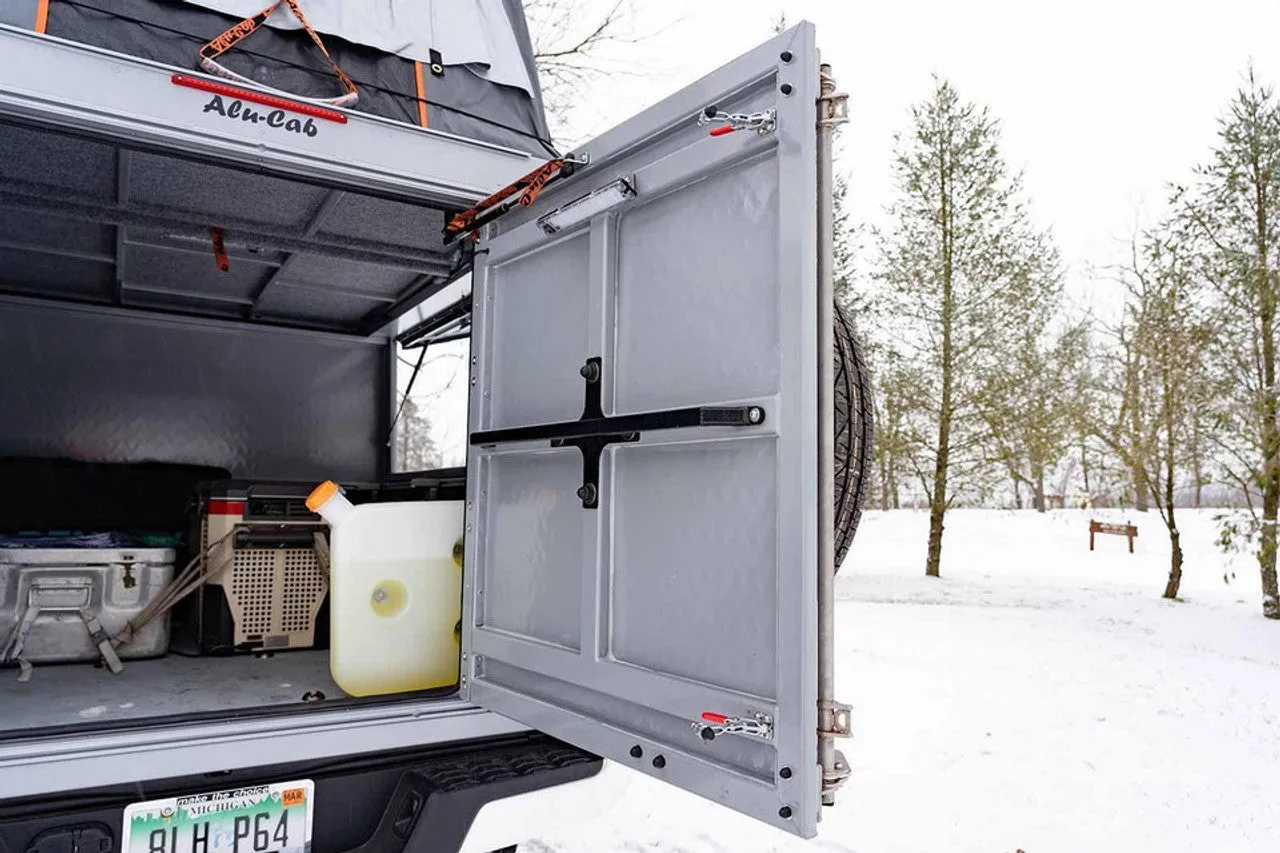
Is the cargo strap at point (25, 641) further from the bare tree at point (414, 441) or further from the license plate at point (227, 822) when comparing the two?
the bare tree at point (414, 441)

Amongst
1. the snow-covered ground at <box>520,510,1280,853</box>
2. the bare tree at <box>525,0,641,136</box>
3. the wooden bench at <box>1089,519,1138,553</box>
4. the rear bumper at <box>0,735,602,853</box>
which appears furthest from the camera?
the wooden bench at <box>1089,519,1138,553</box>

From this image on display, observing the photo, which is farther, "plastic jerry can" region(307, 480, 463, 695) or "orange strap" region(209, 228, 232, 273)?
"orange strap" region(209, 228, 232, 273)

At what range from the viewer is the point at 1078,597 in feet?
49.8

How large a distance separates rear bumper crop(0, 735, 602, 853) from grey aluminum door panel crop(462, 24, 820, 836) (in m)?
0.16

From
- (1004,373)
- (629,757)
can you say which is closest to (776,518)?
(629,757)

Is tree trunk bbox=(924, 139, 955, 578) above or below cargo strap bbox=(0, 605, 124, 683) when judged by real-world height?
above

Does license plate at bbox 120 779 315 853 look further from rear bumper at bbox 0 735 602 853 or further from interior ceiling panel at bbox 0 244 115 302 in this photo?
interior ceiling panel at bbox 0 244 115 302

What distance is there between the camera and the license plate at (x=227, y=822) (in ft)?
6.75

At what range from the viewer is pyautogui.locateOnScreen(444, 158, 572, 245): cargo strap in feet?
8.06

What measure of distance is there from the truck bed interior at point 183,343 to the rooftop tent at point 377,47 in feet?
2.47

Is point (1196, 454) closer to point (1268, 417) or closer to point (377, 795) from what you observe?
point (1268, 417)

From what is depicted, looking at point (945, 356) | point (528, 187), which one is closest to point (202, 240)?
point (528, 187)

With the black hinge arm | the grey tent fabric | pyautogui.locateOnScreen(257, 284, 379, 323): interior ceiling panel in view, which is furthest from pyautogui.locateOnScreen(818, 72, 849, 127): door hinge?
pyautogui.locateOnScreen(257, 284, 379, 323): interior ceiling panel

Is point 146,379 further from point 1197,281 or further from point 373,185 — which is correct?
point 1197,281
